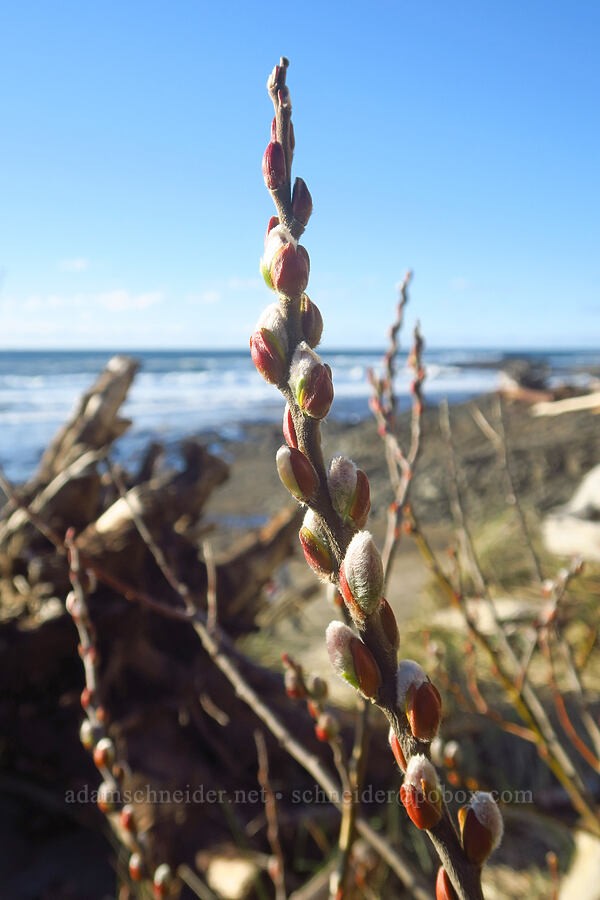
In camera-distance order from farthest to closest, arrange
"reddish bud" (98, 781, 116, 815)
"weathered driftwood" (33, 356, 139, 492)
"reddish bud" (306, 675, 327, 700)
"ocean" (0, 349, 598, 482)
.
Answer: "ocean" (0, 349, 598, 482) < "weathered driftwood" (33, 356, 139, 492) < "reddish bud" (98, 781, 116, 815) < "reddish bud" (306, 675, 327, 700)

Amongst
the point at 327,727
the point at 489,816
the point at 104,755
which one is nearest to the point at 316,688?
the point at 327,727

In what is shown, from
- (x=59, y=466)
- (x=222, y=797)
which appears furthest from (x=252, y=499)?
(x=222, y=797)

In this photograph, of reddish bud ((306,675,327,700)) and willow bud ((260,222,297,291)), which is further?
reddish bud ((306,675,327,700))

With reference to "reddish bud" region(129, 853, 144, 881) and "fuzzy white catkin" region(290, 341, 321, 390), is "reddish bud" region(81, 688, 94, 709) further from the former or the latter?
"fuzzy white catkin" region(290, 341, 321, 390)

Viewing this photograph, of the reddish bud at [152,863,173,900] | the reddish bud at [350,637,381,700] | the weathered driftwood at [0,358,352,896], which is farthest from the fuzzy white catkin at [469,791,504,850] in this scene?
the weathered driftwood at [0,358,352,896]

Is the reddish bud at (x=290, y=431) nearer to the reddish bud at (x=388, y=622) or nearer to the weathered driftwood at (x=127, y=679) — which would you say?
the reddish bud at (x=388, y=622)

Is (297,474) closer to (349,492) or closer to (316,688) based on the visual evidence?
(349,492)

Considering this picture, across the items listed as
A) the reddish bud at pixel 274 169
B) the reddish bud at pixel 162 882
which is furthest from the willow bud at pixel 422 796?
the reddish bud at pixel 162 882
